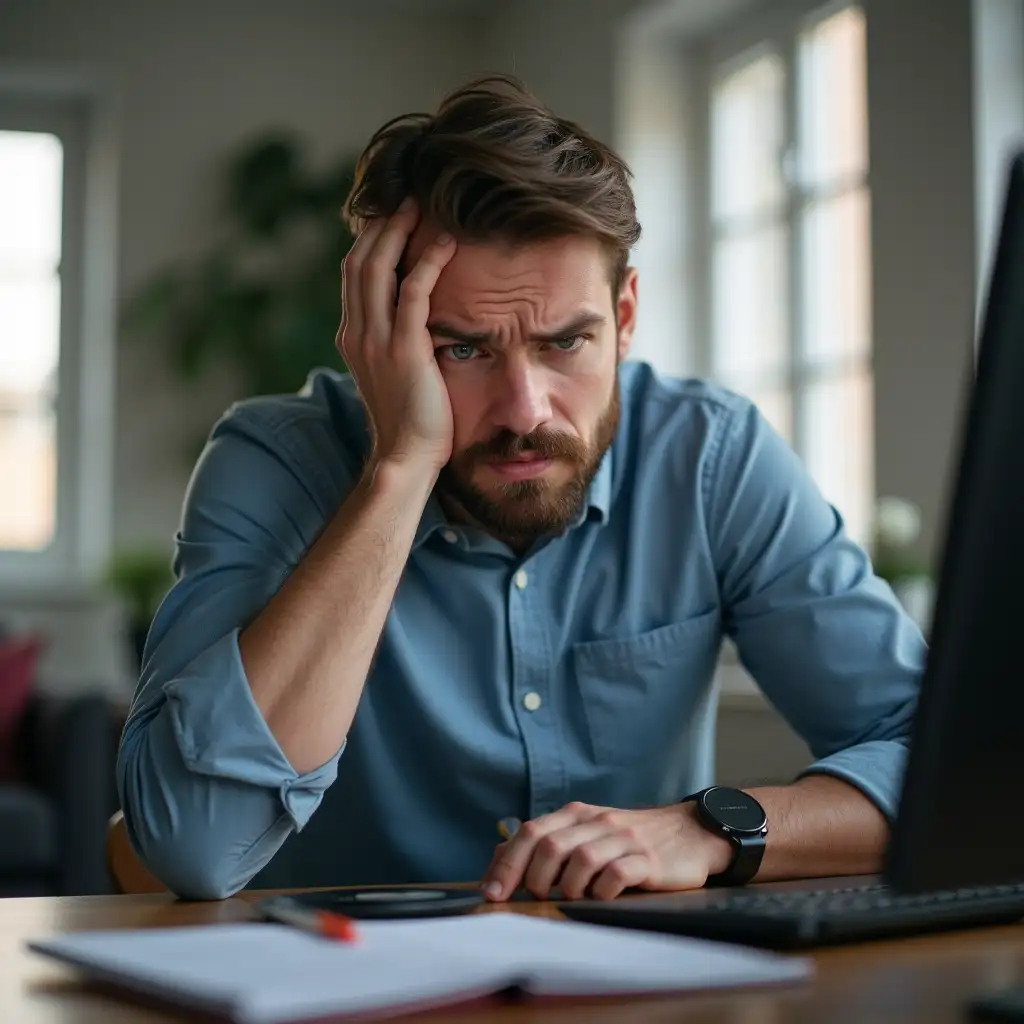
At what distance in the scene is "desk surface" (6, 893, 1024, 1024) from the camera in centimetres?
65

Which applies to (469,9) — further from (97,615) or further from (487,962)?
(487,962)

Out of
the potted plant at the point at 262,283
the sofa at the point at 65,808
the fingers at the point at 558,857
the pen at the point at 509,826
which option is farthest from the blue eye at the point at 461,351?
the potted plant at the point at 262,283

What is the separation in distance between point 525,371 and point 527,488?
116 millimetres

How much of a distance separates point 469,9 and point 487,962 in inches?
213

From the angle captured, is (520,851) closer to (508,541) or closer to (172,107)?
(508,541)

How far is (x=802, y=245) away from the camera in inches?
164

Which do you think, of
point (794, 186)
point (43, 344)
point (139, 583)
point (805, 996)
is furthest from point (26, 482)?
point (805, 996)

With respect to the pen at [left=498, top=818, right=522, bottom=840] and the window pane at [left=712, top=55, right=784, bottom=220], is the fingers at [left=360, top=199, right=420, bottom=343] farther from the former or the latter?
the window pane at [left=712, top=55, right=784, bottom=220]

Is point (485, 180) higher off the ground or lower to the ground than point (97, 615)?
higher

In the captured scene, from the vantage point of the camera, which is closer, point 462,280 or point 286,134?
point 462,280

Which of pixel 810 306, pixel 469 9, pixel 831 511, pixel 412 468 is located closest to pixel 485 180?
pixel 412 468

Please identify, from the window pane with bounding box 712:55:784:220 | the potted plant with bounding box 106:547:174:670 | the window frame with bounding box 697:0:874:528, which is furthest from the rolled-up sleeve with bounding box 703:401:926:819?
the potted plant with bounding box 106:547:174:670

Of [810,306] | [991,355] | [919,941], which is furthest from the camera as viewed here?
[810,306]

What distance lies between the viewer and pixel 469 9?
5664 mm
